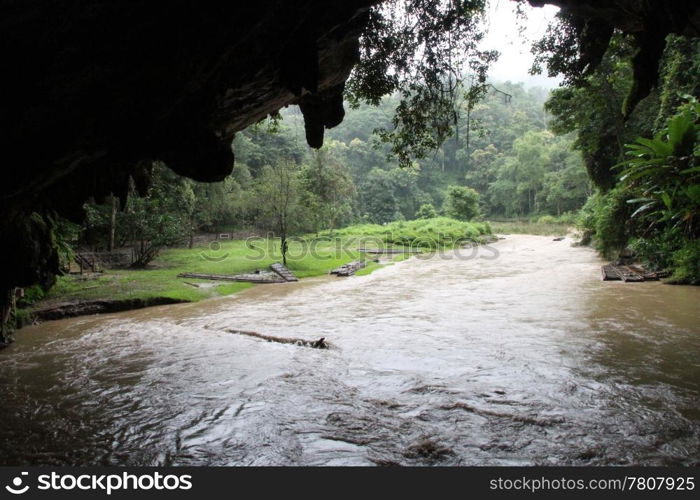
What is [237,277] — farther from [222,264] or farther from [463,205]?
[463,205]

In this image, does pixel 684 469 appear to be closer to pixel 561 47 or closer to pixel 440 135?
pixel 440 135

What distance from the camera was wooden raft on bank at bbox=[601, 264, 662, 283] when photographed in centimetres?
1500

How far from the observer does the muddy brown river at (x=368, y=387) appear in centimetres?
437

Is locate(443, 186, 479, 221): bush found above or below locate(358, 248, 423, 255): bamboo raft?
above

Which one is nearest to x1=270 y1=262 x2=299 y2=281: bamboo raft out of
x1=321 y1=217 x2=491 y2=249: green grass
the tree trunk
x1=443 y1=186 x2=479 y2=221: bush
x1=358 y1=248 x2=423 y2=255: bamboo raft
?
the tree trunk

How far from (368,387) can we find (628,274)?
14281 mm

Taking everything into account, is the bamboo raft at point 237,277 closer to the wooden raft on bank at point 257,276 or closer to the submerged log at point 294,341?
the wooden raft on bank at point 257,276

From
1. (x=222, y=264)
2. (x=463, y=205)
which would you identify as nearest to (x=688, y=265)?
(x=222, y=264)

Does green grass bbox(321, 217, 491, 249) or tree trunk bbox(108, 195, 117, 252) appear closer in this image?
tree trunk bbox(108, 195, 117, 252)

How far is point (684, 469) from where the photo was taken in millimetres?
3678

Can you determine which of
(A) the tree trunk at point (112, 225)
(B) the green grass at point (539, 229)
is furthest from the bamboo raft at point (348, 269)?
(B) the green grass at point (539, 229)

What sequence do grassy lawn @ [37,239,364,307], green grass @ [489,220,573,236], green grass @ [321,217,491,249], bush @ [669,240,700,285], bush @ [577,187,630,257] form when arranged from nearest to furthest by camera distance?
grassy lawn @ [37,239,364,307], bush @ [669,240,700,285], bush @ [577,187,630,257], green grass @ [321,217,491,249], green grass @ [489,220,573,236]

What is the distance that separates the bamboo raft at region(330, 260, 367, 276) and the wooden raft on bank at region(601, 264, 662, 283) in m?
10.9

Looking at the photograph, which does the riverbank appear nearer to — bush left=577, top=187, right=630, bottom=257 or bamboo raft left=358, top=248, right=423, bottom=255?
bamboo raft left=358, top=248, right=423, bottom=255
